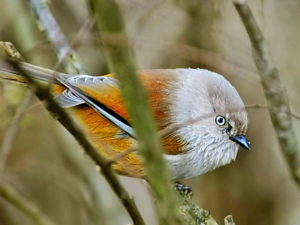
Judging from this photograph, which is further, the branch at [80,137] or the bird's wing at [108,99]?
the bird's wing at [108,99]

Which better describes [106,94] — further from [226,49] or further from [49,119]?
[226,49]

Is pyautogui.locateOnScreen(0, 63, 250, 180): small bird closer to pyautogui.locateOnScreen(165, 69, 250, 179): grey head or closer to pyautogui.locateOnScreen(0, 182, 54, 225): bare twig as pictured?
pyautogui.locateOnScreen(165, 69, 250, 179): grey head

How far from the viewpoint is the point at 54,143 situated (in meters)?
5.90

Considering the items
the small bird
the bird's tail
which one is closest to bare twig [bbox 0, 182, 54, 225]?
the small bird

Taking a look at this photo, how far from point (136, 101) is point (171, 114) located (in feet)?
6.58

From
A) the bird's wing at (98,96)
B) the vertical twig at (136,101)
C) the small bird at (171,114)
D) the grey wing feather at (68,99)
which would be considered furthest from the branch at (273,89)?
the vertical twig at (136,101)

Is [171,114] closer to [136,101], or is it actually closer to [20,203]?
[20,203]

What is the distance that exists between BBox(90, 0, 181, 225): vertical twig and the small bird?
162 cm

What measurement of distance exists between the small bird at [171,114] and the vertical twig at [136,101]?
5.32 ft

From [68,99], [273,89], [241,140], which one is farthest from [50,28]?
[273,89]

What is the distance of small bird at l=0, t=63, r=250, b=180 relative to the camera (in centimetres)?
426

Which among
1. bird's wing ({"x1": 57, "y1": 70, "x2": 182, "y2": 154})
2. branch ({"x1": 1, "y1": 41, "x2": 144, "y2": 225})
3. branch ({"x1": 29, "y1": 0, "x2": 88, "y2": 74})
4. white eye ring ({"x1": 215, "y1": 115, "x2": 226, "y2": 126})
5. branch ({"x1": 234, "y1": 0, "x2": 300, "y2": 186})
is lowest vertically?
branch ({"x1": 1, "y1": 41, "x2": 144, "y2": 225})

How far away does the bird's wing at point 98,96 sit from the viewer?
425 centimetres

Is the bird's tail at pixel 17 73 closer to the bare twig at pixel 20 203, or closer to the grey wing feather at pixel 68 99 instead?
the grey wing feather at pixel 68 99
